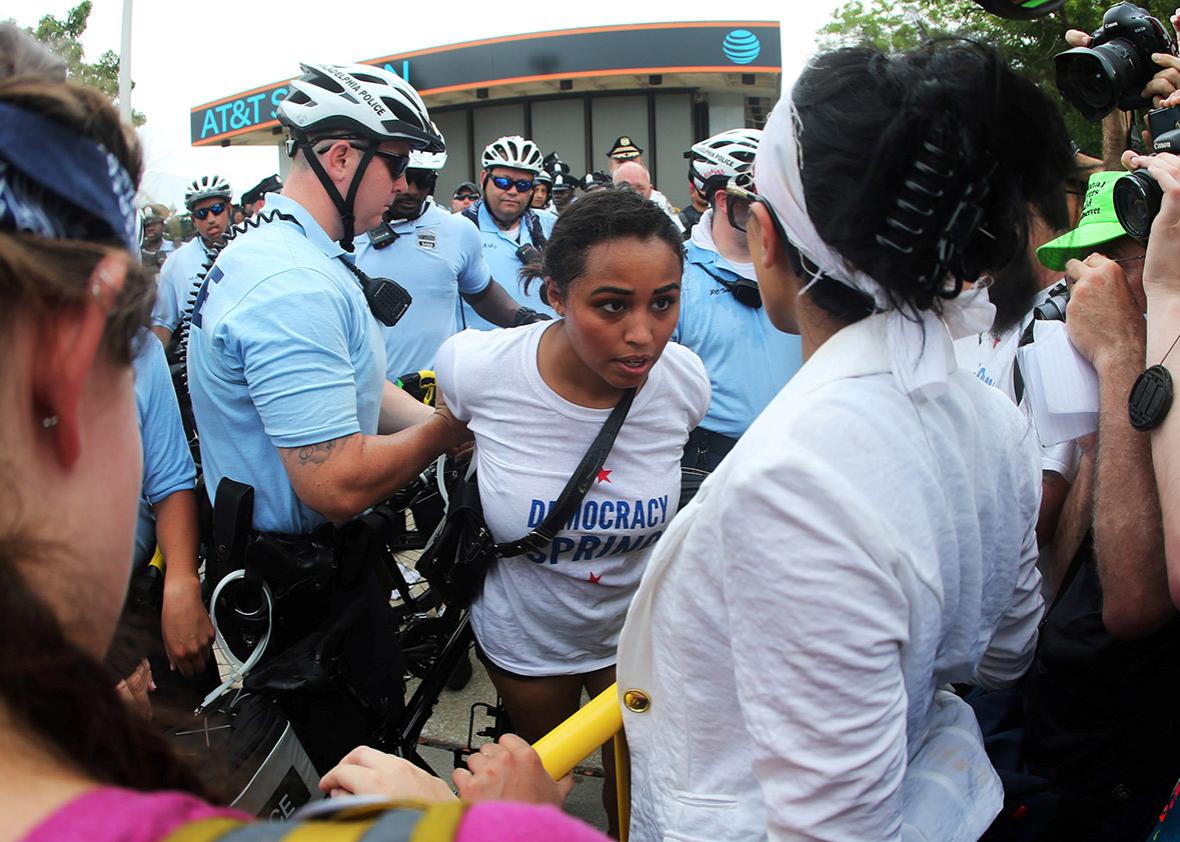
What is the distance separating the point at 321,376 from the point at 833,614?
5.17 feet

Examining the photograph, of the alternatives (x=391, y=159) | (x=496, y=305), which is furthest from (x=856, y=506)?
(x=496, y=305)

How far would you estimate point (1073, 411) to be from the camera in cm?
216

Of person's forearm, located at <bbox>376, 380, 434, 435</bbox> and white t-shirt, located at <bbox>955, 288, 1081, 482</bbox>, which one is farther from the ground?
white t-shirt, located at <bbox>955, 288, 1081, 482</bbox>

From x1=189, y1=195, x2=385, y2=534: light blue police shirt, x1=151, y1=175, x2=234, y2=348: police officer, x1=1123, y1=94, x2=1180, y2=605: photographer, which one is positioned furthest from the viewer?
x1=151, y1=175, x2=234, y2=348: police officer

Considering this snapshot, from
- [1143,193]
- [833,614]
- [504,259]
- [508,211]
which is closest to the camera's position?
[833,614]

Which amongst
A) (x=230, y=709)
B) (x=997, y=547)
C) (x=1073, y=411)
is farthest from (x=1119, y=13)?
(x=230, y=709)

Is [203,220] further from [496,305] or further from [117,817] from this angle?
[117,817]

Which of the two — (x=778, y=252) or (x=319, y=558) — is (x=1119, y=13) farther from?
(x=319, y=558)

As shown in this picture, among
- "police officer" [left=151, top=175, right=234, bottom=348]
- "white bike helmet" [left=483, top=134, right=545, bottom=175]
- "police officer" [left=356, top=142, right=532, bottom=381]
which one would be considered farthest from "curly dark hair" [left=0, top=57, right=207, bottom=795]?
"white bike helmet" [left=483, top=134, right=545, bottom=175]

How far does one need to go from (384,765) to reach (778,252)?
3.35ft

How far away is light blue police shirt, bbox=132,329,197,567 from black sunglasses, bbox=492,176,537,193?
5.38 m

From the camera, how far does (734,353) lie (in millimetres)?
4027

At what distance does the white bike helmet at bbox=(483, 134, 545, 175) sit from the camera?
7941 millimetres

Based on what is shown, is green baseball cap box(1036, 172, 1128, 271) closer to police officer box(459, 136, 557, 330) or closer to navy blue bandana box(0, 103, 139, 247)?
navy blue bandana box(0, 103, 139, 247)
